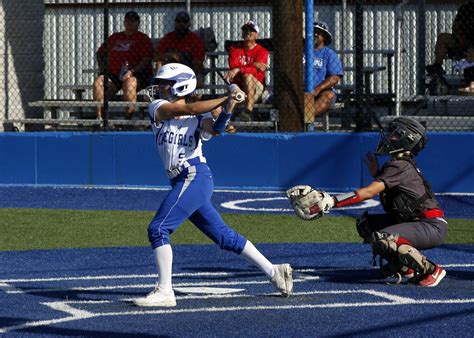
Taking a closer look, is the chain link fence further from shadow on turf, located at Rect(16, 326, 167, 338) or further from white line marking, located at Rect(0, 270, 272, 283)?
shadow on turf, located at Rect(16, 326, 167, 338)

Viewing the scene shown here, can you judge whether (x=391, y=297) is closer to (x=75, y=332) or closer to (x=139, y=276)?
(x=139, y=276)

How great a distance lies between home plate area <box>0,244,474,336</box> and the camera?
733 cm

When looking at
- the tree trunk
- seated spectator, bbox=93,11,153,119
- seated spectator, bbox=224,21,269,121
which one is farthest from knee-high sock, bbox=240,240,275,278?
seated spectator, bbox=93,11,153,119

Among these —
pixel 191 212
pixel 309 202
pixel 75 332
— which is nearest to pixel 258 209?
pixel 309 202

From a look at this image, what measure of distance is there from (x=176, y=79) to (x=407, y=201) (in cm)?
193

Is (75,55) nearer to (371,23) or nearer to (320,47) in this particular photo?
(371,23)

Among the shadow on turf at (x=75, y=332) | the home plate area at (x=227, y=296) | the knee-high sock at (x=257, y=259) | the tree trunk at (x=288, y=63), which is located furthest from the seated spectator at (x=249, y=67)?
the shadow on turf at (x=75, y=332)

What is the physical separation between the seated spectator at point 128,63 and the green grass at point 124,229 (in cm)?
371

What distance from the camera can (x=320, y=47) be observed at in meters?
17.1

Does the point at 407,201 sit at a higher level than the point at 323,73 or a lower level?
lower

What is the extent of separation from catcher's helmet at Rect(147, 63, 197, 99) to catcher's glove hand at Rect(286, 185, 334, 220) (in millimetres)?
1001

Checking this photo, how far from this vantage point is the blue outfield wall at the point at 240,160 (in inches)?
591

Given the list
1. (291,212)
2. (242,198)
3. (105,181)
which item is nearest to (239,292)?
(291,212)

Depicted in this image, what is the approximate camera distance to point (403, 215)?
909cm
